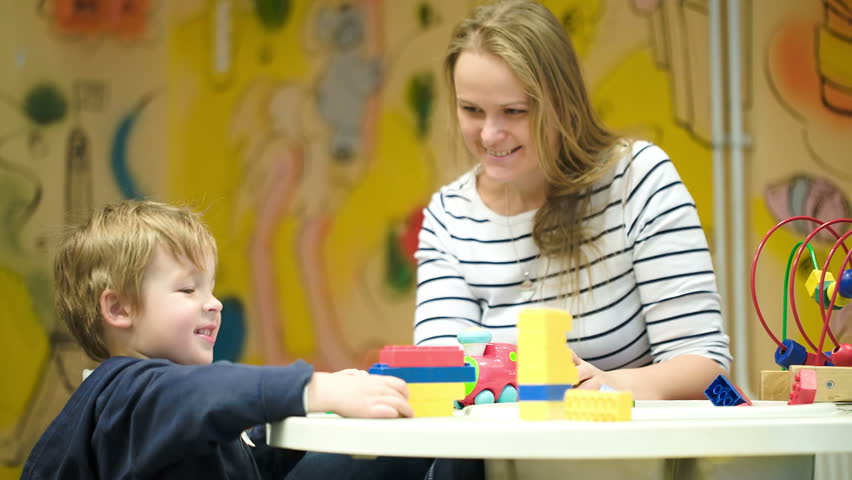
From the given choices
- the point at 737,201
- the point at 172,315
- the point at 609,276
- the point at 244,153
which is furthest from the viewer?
the point at 244,153

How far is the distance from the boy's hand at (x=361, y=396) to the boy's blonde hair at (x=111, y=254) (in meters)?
0.33

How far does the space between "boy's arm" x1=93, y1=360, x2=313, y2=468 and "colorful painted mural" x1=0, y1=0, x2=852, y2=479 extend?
5.95 ft

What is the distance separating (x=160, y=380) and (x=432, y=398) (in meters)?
0.25

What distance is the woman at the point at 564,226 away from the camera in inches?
53.7

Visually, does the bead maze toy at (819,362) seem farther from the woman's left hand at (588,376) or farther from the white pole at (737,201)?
the white pole at (737,201)

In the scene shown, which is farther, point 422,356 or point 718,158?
point 718,158

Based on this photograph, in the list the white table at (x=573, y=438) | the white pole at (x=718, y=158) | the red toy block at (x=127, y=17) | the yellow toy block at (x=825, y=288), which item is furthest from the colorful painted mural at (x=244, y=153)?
the white table at (x=573, y=438)

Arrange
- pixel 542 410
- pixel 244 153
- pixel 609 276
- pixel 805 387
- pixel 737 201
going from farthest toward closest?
pixel 244 153
pixel 737 201
pixel 609 276
pixel 805 387
pixel 542 410

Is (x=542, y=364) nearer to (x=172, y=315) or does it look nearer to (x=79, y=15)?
(x=172, y=315)

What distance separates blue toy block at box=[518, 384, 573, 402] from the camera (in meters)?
0.79

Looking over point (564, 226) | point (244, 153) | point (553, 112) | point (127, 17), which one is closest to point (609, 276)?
point (564, 226)

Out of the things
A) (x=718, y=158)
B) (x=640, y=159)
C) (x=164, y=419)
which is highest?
(x=718, y=158)

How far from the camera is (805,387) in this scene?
96cm

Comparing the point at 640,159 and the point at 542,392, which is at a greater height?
the point at 640,159
